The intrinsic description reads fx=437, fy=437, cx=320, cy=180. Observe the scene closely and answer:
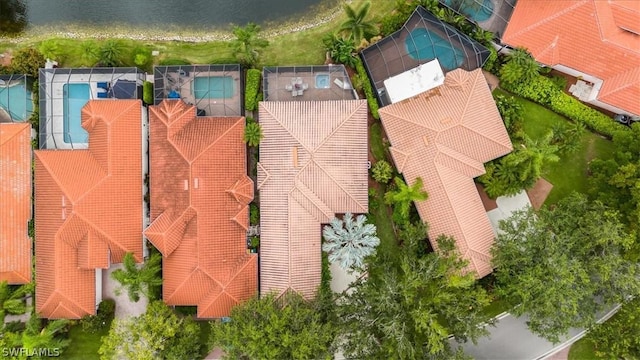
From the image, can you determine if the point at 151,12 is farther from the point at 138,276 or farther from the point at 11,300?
the point at 11,300

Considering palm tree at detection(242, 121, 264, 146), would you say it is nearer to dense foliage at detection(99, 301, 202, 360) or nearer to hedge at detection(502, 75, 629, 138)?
dense foliage at detection(99, 301, 202, 360)

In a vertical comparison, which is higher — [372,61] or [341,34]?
[341,34]

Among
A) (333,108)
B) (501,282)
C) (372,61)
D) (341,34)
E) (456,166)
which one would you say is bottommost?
(501,282)

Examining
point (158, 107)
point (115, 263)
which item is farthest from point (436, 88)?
point (115, 263)

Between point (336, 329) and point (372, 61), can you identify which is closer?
point (336, 329)

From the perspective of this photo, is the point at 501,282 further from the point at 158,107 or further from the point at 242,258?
the point at 158,107

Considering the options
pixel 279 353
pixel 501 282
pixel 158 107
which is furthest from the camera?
pixel 158 107
